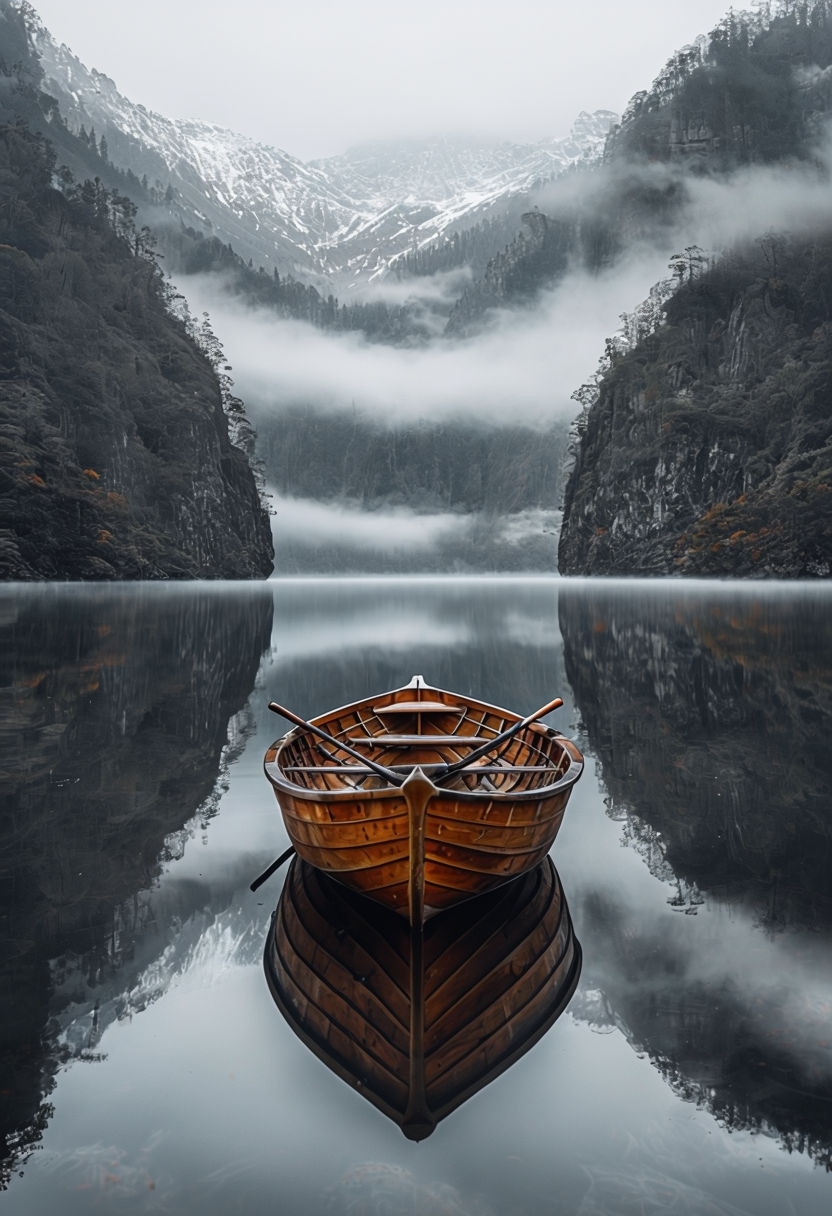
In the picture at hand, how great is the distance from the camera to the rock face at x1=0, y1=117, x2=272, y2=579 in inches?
3999

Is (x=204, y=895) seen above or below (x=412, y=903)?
below

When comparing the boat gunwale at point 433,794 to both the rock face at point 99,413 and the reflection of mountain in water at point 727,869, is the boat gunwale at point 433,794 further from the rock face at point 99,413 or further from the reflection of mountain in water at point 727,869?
the rock face at point 99,413

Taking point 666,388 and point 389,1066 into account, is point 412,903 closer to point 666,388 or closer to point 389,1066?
point 389,1066

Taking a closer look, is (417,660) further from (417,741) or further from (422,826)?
(422,826)

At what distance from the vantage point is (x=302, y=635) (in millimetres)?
47469

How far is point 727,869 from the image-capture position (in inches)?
410

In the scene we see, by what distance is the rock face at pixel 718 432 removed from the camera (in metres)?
134

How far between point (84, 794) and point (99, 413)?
11696 cm

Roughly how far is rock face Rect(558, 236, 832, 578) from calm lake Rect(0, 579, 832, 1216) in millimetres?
119557

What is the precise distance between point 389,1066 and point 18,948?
3934 millimetres

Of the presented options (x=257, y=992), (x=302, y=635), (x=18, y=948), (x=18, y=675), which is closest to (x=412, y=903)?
(x=257, y=992)

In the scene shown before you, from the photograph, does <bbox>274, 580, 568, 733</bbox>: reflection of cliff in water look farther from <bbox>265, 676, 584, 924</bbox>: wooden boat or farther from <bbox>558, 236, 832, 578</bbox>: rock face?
<bbox>558, 236, 832, 578</bbox>: rock face

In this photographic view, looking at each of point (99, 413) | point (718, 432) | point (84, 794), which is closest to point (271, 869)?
point (84, 794)

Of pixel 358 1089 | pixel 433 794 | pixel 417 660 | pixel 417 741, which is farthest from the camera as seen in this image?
pixel 417 660
